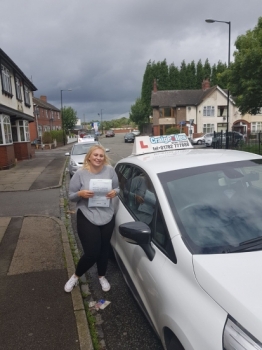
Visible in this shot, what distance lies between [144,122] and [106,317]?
63.0 m

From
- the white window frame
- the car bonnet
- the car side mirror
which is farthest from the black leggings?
the white window frame

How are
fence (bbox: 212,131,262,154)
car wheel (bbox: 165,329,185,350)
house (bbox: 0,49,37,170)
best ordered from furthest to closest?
fence (bbox: 212,131,262,154), house (bbox: 0,49,37,170), car wheel (bbox: 165,329,185,350)

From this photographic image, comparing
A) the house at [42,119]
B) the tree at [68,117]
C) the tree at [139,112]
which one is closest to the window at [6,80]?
the house at [42,119]

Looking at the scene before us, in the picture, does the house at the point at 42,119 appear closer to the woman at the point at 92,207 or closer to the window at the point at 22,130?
the window at the point at 22,130

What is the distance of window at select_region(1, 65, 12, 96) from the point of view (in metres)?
17.7

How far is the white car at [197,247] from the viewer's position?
153 cm

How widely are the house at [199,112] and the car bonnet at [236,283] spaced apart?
140ft

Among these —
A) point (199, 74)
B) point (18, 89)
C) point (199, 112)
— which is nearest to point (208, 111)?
point (199, 112)

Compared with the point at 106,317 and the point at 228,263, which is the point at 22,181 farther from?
the point at 228,263

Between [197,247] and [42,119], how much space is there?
167 ft

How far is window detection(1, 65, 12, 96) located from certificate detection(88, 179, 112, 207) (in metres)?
17.2

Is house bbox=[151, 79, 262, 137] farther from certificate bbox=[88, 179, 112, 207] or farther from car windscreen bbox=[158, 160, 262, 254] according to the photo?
car windscreen bbox=[158, 160, 262, 254]

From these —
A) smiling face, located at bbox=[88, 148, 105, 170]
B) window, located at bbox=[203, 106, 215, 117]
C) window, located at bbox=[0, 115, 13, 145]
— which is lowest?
smiling face, located at bbox=[88, 148, 105, 170]

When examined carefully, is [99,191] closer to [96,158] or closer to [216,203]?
[96,158]
